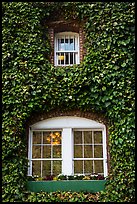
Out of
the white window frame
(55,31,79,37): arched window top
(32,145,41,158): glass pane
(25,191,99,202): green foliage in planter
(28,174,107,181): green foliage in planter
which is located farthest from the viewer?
(55,31,79,37): arched window top

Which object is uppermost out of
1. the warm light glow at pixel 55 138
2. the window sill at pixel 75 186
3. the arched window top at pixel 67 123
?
the arched window top at pixel 67 123

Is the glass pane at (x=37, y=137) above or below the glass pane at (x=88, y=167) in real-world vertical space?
above

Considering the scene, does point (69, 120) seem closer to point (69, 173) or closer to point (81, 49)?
point (69, 173)

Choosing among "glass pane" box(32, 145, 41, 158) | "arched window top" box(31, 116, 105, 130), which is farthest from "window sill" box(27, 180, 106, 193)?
"arched window top" box(31, 116, 105, 130)

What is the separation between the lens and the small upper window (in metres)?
10.0

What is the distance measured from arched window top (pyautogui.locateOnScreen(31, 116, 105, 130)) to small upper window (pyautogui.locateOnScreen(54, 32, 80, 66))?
1.79 metres

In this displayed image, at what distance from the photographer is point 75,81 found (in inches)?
356

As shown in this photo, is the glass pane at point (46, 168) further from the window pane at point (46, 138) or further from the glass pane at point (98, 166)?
the glass pane at point (98, 166)

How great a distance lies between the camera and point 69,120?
910cm

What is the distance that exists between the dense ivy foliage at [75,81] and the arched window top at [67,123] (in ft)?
1.00

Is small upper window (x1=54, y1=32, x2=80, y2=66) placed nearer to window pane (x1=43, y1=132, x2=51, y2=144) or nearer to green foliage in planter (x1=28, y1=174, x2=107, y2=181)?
window pane (x1=43, y1=132, x2=51, y2=144)

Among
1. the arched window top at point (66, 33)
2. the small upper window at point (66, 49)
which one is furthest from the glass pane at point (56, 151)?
the arched window top at point (66, 33)

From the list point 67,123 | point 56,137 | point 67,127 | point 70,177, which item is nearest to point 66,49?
point 67,123

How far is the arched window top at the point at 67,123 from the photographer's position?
906 centimetres
